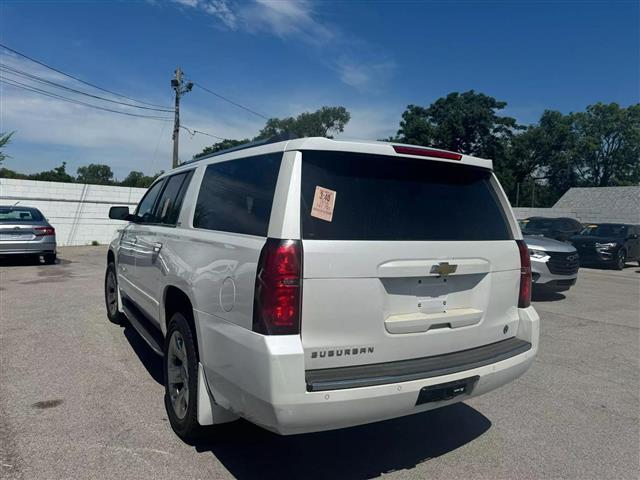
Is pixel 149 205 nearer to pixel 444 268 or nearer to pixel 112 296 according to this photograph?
pixel 112 296

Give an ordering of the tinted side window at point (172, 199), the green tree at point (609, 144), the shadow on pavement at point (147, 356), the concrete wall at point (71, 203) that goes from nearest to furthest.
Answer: the tinted side window at point (172, 199), the shadow on pavement at point (147, 356), the concrete wall at point (71, 203), the green tree at point (609, 144)

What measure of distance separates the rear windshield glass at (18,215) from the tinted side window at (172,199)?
974 cm

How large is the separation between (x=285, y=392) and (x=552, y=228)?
1847cm

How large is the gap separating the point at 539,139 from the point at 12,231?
64.7 metres

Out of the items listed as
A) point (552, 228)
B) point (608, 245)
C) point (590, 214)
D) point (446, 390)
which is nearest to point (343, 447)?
point (446, 390)

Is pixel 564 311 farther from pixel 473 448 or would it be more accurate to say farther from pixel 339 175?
pixel 339 175

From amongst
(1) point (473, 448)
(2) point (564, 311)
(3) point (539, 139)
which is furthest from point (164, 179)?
(3) point (539, 139)

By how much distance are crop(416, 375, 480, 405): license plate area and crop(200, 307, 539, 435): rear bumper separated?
0.10ft

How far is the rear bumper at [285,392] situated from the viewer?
244 centimetres

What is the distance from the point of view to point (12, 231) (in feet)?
40.3

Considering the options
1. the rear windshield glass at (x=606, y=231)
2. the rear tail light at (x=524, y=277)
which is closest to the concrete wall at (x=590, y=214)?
the rear windshield glass at (x=606, y=231)

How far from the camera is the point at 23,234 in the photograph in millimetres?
12445

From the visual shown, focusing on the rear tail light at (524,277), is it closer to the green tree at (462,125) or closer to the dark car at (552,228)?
the dark car at (552,228)

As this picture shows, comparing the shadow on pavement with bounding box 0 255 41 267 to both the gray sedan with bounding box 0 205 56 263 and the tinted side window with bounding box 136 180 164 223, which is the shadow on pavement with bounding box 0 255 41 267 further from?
the tinted side window with bounding box 136 180 164 223
